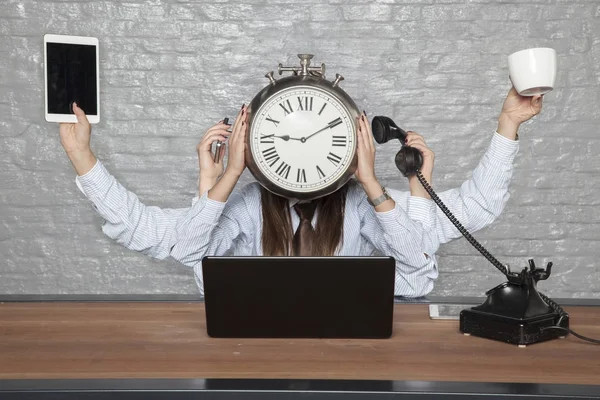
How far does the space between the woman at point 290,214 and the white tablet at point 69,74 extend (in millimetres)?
36

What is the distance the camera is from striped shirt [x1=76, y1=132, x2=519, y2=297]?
6.47 feet

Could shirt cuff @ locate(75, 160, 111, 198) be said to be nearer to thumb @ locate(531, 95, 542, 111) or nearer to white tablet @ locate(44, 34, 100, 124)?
white tablet @ locate(44, 34, 100, 124)

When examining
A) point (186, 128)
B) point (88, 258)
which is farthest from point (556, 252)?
point (88, 258)

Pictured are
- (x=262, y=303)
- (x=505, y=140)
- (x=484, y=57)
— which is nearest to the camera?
(x=262, y=303)

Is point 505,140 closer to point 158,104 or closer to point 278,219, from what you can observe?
point 278,219

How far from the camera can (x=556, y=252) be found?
3385 mm

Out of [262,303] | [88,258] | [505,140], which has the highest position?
[505,140]

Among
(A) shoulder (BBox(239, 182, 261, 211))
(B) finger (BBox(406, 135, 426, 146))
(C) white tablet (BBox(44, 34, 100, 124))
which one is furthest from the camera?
(A) shoulder (BBox(239, 182, 261, 211))

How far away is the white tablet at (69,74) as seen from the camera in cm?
170

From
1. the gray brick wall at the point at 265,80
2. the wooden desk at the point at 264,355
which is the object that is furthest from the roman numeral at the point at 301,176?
the gray brick wall at the point at 265,80

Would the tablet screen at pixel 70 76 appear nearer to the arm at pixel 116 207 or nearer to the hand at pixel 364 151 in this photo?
the arm at pixel 116 207

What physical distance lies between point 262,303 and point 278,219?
26.6 inches

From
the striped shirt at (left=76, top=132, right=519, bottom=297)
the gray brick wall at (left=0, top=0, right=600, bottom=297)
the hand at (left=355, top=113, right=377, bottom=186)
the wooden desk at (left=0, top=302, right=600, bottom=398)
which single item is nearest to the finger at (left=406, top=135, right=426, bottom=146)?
the striped shirt at (left=76, top=132, right=519, bottom=297)

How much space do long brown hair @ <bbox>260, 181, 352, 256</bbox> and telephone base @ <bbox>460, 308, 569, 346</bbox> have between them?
667mm
